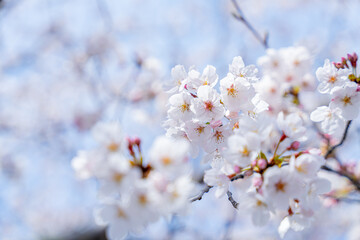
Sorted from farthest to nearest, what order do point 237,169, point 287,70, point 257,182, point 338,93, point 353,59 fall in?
point 287,70
point 353,59
point 338,93
point 237,169
point 257,182

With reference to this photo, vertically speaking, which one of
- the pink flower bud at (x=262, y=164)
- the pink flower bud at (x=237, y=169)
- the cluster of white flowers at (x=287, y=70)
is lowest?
the cluster of white flowers at (x=287, y=70)

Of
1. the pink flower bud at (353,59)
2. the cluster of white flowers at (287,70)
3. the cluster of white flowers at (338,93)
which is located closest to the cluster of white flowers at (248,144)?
the cluster of white flowers at (338,93)

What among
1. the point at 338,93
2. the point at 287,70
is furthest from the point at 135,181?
the point at 287,70

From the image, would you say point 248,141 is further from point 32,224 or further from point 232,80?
point 32,224

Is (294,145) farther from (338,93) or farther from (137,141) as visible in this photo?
(137,141)

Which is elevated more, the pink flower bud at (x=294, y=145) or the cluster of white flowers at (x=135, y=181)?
the cluster of white flowers at (x=135, y=181)

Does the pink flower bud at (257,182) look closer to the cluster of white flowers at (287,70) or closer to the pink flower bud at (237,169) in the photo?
the pink flower bud at (237,169)

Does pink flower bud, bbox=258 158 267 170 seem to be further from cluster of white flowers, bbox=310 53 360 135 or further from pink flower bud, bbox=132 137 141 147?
cluster of white flowers, bbox=310 53 360 135
